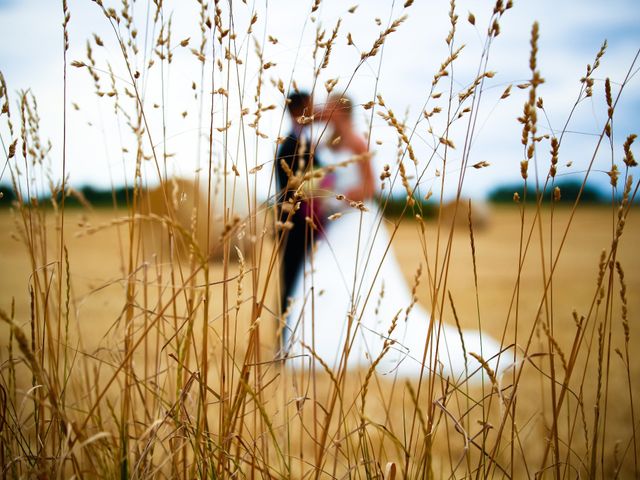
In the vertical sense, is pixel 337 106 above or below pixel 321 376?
above

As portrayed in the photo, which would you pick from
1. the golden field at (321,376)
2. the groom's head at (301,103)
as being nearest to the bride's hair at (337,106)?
the groom's head at (301,103)

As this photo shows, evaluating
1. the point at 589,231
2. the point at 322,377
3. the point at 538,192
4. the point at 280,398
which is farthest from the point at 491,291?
the point at 589,231

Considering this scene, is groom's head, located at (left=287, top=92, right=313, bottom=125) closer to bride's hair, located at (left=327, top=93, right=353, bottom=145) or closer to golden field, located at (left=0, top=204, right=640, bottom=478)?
bride's hair, located at (left=327, top=93, right=353, bottom=145)

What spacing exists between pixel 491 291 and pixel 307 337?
123 inches

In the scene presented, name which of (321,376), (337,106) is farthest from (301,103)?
(321,376)

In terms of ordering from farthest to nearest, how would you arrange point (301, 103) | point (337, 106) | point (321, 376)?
point (321, 376), point (301, 103), point (337, 106)

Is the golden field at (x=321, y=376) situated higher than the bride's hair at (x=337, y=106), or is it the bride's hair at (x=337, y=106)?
the bride's hair at (x=337, y=106)

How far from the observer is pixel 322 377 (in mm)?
2783

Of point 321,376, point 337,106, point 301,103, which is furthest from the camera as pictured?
point 321,376

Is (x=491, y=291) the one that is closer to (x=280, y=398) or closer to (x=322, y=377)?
(x=322, y=377)

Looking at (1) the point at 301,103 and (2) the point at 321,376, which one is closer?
(1) the point at 301,103

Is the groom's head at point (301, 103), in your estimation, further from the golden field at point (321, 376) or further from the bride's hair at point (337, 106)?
the golden field at point (321, 376)

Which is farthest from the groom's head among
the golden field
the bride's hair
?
the golden field

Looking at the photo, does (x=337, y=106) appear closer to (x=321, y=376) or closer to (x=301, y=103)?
(x=301, y=103)
